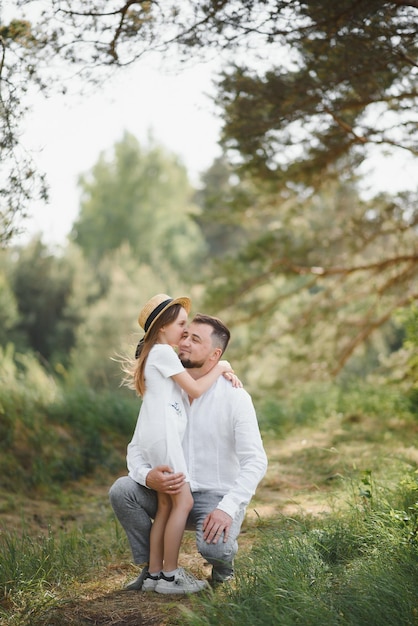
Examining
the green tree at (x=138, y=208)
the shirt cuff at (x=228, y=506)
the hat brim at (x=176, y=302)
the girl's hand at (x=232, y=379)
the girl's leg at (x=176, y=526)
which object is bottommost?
the green tree at (x=138, y=208)

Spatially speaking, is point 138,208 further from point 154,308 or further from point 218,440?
point 218,440

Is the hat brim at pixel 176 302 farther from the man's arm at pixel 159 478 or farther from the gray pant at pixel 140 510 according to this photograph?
the gray pant at pixel 140 510

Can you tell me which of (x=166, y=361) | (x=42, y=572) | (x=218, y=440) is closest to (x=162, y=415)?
(x=166, y=361)

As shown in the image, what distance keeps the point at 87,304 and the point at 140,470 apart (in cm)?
2167

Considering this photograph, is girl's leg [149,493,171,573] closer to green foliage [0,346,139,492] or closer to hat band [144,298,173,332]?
hat band [144,298,173,332]

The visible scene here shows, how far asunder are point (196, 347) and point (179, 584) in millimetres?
1308

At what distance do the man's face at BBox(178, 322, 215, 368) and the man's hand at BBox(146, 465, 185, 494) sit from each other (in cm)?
70

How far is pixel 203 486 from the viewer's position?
377 cm

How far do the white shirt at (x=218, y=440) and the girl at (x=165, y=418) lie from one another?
0.13 meters

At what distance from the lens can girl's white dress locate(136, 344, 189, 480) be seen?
11.7 ft

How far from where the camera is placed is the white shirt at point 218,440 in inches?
146

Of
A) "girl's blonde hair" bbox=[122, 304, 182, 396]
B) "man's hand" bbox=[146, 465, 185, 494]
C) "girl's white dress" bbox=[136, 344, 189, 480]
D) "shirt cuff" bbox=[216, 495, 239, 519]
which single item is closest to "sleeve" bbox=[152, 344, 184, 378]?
"girl's white dress" bbox=[136, 344, 189, 480]

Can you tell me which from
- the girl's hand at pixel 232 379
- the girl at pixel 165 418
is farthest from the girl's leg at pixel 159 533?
the girl's hand at pixel 232 379

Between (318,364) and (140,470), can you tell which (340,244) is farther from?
(140,470)
